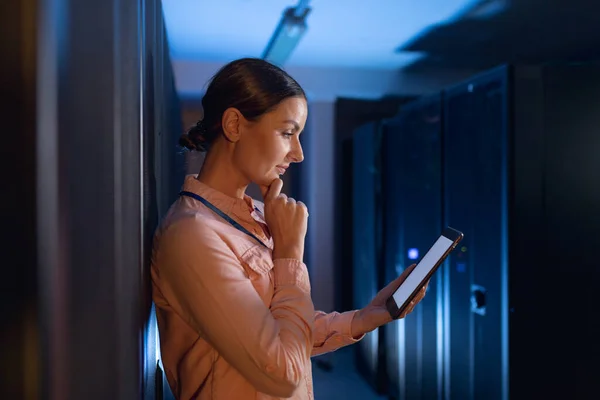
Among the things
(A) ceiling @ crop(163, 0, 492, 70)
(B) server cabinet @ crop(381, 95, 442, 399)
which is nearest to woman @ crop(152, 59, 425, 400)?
(B) server cabinet @ crop(381, 95, 442, 399)

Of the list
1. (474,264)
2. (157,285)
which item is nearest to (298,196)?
(474,264)

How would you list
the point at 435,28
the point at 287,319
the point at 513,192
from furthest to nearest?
the point at 435,28
the point at 513,192
the point at 287,319

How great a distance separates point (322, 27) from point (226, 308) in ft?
10.3

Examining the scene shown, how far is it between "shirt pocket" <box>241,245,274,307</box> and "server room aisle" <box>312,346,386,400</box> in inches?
111

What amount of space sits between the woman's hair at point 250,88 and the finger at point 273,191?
0.48 ft

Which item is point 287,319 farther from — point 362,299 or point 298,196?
point 298,196

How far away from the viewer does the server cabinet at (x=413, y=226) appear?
105 inches

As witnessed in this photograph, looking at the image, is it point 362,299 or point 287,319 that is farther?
point 362,299

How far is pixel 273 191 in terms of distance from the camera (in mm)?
1063

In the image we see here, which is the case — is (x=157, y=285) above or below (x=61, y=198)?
below

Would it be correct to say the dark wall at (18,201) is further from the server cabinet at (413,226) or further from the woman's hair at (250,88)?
Result: the server cabinet at (413,226)

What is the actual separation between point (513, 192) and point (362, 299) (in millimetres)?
2176

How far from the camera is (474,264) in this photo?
220 centimetres

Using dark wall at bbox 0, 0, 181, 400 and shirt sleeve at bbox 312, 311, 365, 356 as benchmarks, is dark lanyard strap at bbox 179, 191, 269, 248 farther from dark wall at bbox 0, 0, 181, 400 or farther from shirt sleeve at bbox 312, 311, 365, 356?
shirt sleeve at bbox 312, 311, 365, 356
